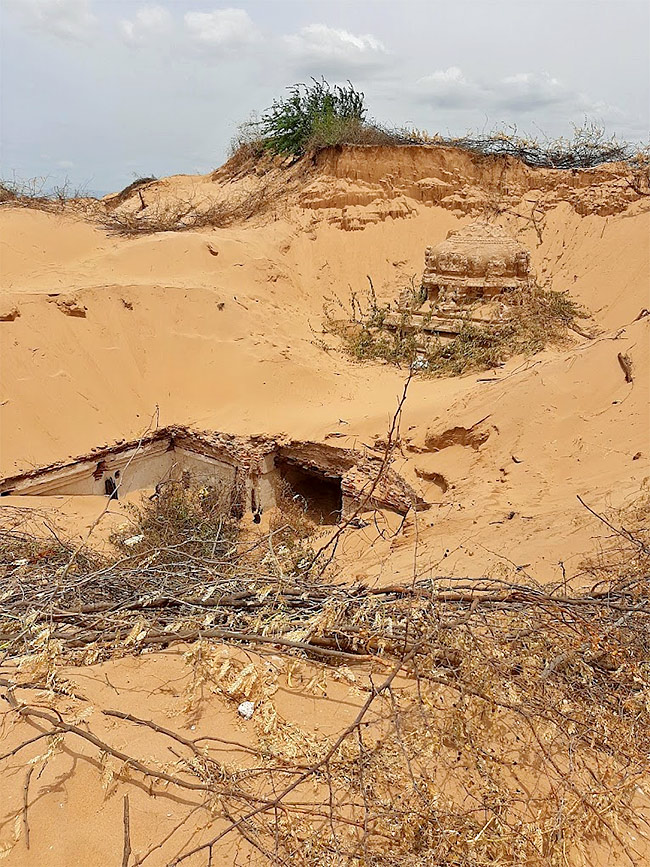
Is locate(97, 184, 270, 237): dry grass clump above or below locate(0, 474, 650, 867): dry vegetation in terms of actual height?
above

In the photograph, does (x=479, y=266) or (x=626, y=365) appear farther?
(x=479, y=266)

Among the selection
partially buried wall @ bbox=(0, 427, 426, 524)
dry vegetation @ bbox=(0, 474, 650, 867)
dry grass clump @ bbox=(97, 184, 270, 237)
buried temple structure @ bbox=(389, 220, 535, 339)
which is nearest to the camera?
dry vegetation @ bbox=(0, 474, 650, 867)

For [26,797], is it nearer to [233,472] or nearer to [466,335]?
[233,472]

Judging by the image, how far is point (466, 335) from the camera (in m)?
9.92

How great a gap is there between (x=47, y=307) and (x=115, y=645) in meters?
7.61

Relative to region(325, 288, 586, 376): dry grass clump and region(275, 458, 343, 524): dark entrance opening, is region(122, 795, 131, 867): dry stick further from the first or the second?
region(325, 288, 586, 376): dry grass clump

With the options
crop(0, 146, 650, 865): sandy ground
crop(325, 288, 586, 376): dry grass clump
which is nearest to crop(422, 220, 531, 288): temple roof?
crop(325, 288, 586, 376): dry grass clump

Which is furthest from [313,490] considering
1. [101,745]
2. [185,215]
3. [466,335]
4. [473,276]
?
[185,215]

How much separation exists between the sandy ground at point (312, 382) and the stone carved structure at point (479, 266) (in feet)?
4.77

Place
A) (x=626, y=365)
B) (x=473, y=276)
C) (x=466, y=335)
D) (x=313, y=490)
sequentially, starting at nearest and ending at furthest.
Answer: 1. (x=626, y=365)
2. (x=313, y=490)
3. (x=466, y=335)
4. (x=473, y=276)

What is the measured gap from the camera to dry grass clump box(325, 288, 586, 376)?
31.2 feet

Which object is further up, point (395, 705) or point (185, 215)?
point (185, 215)

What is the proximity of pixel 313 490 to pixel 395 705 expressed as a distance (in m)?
6.72

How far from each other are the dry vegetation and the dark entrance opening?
4.90 meters
